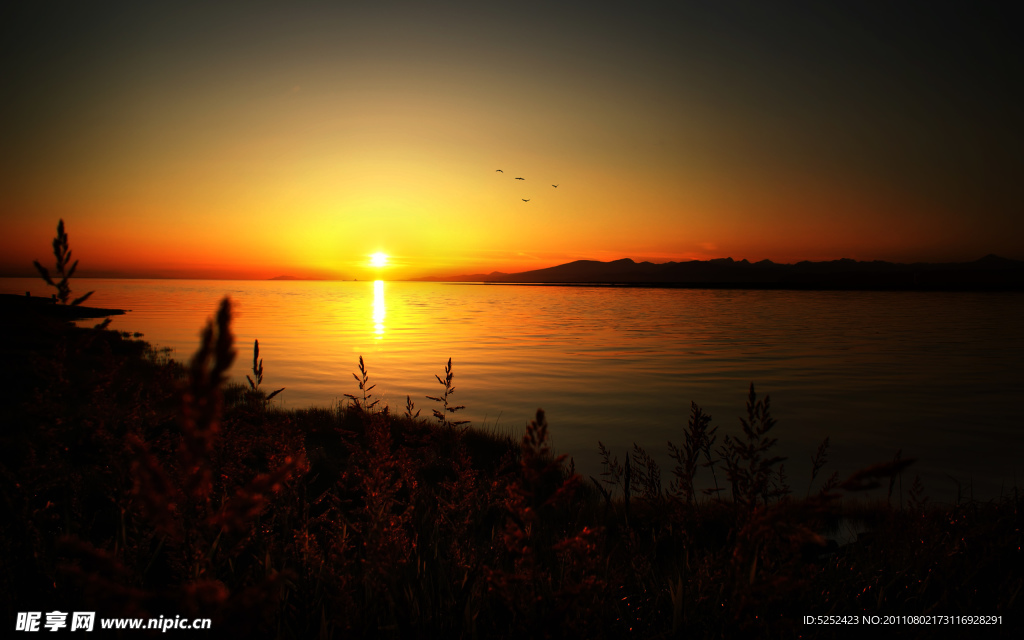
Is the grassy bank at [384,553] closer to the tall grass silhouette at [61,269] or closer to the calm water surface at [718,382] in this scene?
the tall grass silhouette at [61,269]

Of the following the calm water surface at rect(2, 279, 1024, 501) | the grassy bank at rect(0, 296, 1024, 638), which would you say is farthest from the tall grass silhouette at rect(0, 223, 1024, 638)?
the calm water surface at rect(2, 279, 1024, 501)

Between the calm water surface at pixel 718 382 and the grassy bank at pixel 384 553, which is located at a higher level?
the grassy bank at pixel 384 553

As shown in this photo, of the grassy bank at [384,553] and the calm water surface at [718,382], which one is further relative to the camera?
the calm water surface at [718,382]

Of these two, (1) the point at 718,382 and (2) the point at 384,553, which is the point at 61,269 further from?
(1) the point at 718,382

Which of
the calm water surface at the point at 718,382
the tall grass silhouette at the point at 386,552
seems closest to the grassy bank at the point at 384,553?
the tall grass silhouette at the point at 386,552

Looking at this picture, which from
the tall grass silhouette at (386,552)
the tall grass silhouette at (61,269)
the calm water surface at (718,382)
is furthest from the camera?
the calm water surface at (718,382)

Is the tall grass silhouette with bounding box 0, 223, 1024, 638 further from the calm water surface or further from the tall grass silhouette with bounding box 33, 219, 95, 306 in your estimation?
the calm water surface

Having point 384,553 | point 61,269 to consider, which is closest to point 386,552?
point 384,553

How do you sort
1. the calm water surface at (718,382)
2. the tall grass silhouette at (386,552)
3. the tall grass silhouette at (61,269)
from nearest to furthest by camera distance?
the tall grass silhouette at (386,552), the tall grass silhouette at (61,269), the calm water surface at (718,382)

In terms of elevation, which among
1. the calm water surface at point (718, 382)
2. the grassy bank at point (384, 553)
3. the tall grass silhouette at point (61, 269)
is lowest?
the calm water surface at point (718, 382)

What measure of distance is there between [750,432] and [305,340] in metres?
35.5

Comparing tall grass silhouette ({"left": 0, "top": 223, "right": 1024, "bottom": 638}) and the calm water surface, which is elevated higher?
tall grass silhouette ({"left": 0, "top": 223, "right": 1024, "bottom": 638})

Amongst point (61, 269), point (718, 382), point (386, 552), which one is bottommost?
point (718, 382)

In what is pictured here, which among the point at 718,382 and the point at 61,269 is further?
the point at 718,382
